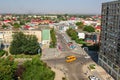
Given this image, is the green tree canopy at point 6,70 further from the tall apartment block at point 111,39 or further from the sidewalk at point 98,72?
the tall apartment block at point 111,39

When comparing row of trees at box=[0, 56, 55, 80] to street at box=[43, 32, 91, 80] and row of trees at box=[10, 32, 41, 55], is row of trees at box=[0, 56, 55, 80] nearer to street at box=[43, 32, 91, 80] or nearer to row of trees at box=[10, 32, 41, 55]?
street at box=[43, 32, 91, 80]

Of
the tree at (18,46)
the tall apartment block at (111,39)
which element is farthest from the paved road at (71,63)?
the tree at (18,46)

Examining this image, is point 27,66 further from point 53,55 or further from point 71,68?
point 53,55

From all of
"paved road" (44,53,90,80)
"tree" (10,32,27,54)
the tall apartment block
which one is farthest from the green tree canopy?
"tree" (10,32,27,54)

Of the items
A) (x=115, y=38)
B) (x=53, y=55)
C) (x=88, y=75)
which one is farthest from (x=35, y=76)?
(x=53, y=55)

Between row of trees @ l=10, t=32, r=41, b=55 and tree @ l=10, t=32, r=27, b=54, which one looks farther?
tree @ l=10, t=32, r=27, b=54

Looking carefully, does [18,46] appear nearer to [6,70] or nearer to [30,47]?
[30,47]

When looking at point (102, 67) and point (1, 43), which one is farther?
point (1, 43)

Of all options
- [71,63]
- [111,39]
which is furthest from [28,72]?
[71,63]
